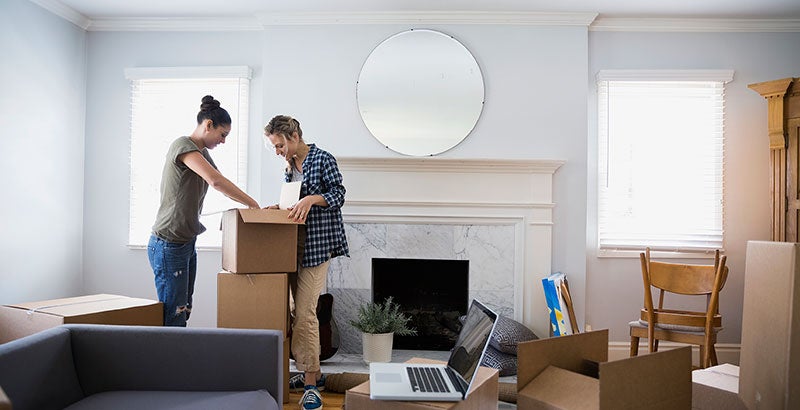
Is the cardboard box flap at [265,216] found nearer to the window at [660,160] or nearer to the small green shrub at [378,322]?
the small green shrub at [378,322]

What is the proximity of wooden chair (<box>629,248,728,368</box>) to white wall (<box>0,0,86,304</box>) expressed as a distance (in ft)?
12.6

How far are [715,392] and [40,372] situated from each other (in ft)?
6.55

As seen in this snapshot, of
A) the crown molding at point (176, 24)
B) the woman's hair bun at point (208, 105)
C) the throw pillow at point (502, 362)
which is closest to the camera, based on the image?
the woman's hair bun at point (208, 105)

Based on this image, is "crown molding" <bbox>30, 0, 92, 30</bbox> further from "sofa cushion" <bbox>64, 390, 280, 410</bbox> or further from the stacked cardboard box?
"sofa cushion" <bbox>64, 390, 280, 410</bbox>

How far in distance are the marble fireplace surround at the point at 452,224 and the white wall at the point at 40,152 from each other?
192 cm

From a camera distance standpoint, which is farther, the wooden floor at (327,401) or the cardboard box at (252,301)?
the wooden floor at (327,401)

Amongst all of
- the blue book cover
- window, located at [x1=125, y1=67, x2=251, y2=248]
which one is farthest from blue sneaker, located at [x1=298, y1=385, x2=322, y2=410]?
window, located at [x1=125, y1=67, x2=251, y2=248]

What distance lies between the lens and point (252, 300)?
2.61 m

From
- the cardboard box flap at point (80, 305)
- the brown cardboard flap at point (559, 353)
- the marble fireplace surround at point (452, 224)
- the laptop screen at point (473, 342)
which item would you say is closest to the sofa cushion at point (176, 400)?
the cardboard box flap at point (80, 305)

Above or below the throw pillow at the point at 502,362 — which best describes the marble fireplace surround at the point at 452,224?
above

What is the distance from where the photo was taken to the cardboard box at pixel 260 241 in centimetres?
250

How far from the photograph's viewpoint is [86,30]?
4.03 m

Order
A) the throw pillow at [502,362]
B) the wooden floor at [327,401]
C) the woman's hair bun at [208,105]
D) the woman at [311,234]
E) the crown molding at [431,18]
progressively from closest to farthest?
the woman's hair bun at [208,105] < the woman at [311,234] < the wooden floor at [327,401] < the throw pillow at [502,362] < the crown molding at [431,18]

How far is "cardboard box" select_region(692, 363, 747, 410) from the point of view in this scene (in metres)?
1.52
